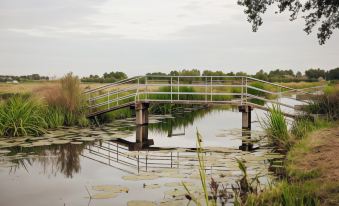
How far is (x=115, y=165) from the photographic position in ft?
35.0

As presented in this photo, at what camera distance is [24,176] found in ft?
30.7

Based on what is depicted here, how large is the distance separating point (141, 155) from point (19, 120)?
590 cm

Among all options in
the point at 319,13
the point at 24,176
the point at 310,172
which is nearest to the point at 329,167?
the point at 310,172

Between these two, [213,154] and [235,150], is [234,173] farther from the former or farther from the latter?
[235,150]

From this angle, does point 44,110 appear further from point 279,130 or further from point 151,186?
point 151,186

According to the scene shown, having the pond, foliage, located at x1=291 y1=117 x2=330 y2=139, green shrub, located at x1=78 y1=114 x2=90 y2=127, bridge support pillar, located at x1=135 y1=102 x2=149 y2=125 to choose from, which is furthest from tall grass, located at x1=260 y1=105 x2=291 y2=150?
green shrub, located at x1=78 y1=114 x2=90 y2=127

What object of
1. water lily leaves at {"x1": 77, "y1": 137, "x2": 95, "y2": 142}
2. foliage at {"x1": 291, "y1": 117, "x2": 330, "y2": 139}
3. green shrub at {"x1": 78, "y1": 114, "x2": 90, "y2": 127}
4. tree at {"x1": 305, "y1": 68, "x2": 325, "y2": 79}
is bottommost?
water lily leaves at {"x1": 77, "y1": 137, "x2": 95, "y2": 142}

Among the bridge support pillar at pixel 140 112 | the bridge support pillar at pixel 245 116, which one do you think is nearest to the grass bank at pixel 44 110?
the bridge support pillar at pixel 140 112

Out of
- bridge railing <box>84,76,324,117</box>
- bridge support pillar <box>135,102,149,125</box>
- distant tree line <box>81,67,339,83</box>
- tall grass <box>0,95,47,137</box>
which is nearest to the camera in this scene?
tall grass <box>0,95,47,137</box>

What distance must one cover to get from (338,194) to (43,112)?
14.0 m

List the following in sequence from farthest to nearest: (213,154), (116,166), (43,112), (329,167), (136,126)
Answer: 1. (136,126)
2. (43,112)
3. (213,154)
4. (116,166)
5. (329,167)

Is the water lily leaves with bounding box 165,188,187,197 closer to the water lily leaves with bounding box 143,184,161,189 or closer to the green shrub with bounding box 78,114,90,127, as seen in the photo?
the water lily leaves with bounding box 143,184,161,189

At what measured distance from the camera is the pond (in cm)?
772

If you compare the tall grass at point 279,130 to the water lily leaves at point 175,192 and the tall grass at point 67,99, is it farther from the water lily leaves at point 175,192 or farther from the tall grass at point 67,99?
the tall grass at point 67,99
